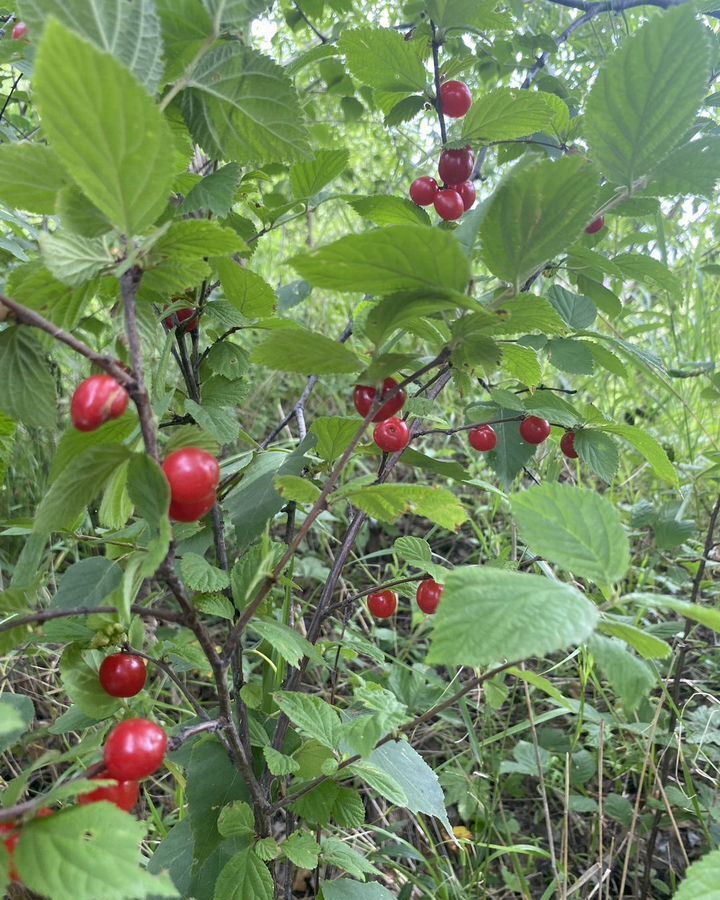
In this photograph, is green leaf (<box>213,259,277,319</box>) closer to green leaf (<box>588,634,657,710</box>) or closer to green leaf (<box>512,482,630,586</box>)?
green leaf (<box>512,482,630,586</box>)

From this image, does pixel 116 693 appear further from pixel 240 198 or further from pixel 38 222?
pixel 38 222

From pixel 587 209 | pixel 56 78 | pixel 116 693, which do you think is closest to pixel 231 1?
pixel 56 78

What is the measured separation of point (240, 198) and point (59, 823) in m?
0.91

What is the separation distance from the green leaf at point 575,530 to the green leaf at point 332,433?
0.91 ft

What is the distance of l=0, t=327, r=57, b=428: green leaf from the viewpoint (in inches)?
22.0

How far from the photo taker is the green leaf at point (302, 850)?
710 millimetres

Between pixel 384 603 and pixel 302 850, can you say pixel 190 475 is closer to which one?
pixel 302 850

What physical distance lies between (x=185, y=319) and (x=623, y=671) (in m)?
0.69

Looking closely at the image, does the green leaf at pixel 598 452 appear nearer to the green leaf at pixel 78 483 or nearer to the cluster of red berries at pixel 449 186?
the cluster of red berries at pixel 449 186

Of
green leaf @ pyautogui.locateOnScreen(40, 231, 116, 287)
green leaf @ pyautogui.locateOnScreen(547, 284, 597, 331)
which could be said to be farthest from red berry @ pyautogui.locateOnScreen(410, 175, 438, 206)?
green leaf @ pyautogui.locateOnScreen(40, 231, 116, 287)

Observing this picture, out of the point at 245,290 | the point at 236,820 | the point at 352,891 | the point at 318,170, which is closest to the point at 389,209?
the point at 318,170

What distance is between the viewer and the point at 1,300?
1.50 feet

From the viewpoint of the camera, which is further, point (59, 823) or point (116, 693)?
point (116, 693)

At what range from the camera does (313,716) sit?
73 cm
